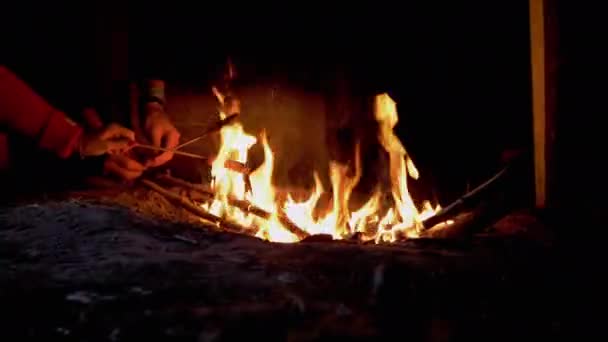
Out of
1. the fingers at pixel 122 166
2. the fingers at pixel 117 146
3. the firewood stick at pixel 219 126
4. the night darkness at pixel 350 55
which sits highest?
the night darkness at pixel 350 55

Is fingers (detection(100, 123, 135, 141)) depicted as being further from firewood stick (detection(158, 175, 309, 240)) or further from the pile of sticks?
firewood stick (detection(158, 175, 309, 240))

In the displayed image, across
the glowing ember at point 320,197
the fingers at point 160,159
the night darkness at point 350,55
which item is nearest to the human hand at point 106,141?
the fingers at point 160,159

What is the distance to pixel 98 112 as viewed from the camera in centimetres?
672

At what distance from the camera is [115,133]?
5699 mm

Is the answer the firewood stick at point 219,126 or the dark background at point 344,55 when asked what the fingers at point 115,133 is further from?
the dark background at point 344,55

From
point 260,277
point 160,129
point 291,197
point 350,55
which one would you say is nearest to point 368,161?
point 291,197

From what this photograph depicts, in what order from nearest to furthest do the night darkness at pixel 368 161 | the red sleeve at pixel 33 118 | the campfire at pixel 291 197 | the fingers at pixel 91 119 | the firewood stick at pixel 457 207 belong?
the night darkness at pixel 368 161
the firewood stick at pixel 457 207
the red sleeve at pixel 33 118
the campfire at pixel 291 197
the fingers at pixel 91 119

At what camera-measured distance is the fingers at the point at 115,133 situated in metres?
5.61

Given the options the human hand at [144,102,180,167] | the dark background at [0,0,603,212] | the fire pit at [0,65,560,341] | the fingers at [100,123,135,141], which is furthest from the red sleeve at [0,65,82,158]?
the dark background at [0,0,603,212]

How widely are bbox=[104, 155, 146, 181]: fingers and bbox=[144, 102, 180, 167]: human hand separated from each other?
0.35 m

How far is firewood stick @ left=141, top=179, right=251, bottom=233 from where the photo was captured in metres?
5.39

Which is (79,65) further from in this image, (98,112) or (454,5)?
(454,5)

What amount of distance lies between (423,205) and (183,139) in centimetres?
267

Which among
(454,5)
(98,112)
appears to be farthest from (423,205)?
(98,112)
